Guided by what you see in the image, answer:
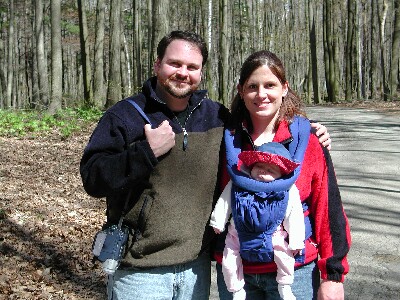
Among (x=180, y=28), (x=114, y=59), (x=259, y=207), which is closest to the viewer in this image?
(x=259, y=207)

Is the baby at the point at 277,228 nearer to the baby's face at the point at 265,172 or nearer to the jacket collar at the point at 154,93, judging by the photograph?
the baby's face at the point at 265,172

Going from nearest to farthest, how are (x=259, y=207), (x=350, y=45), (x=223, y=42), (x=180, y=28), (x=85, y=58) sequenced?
(x=259, y=207), (x=85, y=58), (x=223, y=42), (x=350, y=45), (x=180, y=28)

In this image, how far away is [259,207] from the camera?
2521 mm

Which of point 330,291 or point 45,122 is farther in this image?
point 45,122

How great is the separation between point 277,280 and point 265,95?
2.96 ft

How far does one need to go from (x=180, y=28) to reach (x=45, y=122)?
3006 centimetres

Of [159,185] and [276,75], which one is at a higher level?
[276,75]

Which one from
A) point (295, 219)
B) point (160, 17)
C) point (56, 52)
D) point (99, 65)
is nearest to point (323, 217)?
point (295, 219)

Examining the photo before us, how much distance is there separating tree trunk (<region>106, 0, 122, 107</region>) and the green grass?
0.74 m

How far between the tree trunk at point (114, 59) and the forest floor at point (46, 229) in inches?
252

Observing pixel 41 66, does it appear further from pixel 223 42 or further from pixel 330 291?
pixel 330 291

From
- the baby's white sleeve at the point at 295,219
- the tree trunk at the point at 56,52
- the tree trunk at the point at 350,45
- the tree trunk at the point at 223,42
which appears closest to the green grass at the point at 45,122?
the tree trunk at the point at 56,52

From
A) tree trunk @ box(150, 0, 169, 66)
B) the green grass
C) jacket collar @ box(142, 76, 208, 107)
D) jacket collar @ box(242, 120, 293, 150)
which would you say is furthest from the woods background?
jacket collar @ box(242, 120, 293, 150)

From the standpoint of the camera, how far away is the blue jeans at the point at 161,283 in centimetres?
268
